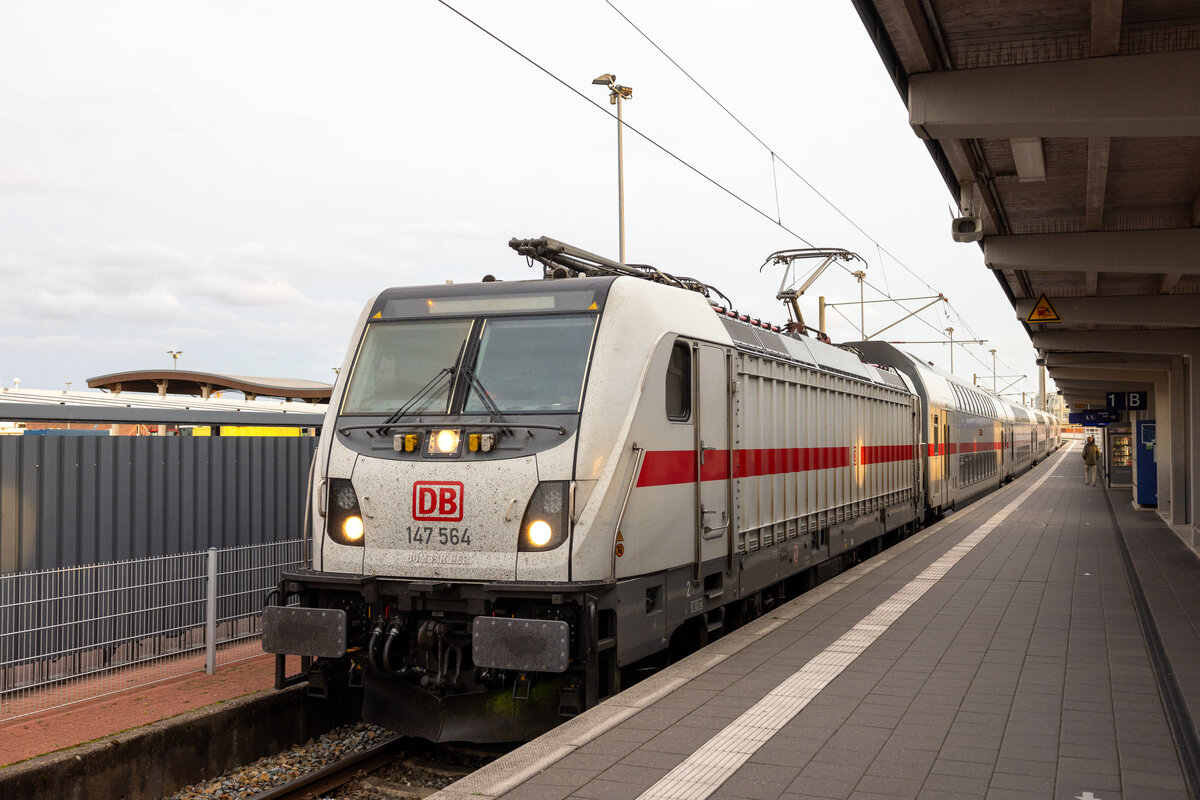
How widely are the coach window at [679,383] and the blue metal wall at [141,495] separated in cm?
502

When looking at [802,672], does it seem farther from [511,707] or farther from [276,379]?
[276,379]

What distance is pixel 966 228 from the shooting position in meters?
11.5

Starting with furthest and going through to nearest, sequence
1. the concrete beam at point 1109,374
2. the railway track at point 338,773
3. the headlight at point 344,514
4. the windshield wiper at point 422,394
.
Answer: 1. the concrete beam at point 1109,374
2. the windshield wiper at point 422,394
3. the headlight at point 344,514
4. the railway track at point 338,773

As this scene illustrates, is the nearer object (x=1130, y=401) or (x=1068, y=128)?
(x=1068, y=128)

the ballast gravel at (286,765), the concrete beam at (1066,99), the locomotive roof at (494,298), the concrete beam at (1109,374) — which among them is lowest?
the ballast gravel at (286,765)

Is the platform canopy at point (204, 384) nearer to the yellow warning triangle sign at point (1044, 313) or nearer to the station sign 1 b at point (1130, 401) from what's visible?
the yellow warning triangle sign at point (1044, 313)

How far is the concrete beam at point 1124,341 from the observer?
61.7ft

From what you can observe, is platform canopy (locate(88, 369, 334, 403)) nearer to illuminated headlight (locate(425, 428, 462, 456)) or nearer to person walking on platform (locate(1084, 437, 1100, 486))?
illuminated headlight (locate(425, 428, 462, 456))

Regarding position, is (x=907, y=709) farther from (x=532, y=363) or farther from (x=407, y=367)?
(x=407, y=367)

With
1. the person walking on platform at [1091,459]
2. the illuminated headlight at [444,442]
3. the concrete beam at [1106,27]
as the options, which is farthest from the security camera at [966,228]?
the person walking on platform at [1091,459]

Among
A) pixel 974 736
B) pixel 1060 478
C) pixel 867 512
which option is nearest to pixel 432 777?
pixel 974 736

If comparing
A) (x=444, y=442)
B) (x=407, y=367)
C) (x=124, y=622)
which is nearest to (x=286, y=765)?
(x=124, y=622)

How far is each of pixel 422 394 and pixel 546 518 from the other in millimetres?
1487

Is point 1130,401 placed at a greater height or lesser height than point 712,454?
greater
